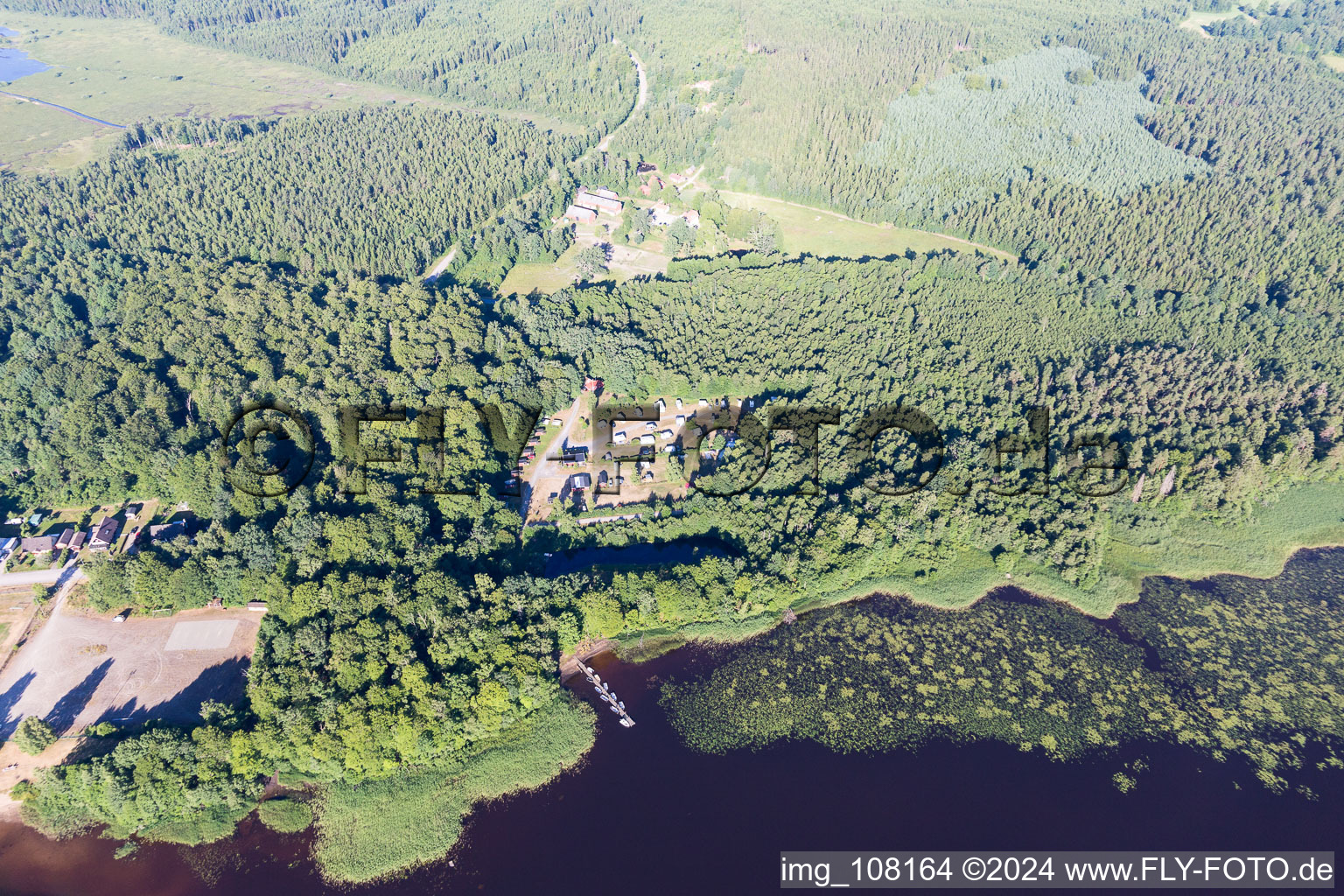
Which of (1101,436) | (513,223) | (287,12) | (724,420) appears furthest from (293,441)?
(287,12)

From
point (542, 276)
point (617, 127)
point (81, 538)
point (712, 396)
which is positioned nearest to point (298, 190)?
point (542, 276)

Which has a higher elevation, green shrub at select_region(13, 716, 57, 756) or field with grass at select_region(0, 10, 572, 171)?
field with grass at select_region(0, 10, 572, 171)

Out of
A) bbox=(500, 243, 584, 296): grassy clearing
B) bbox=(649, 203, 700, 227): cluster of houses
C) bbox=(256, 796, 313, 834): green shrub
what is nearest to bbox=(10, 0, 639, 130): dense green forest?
bbox=(649, 203, 700, 227): cluster of houses

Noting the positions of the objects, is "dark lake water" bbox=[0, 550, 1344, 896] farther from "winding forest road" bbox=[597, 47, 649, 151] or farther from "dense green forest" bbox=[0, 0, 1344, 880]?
A: "winding forest road" bbox=[597, 47, 649, 151]

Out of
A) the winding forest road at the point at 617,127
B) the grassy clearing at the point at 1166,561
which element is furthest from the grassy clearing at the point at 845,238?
the grassy clearing at the point at 1166,561

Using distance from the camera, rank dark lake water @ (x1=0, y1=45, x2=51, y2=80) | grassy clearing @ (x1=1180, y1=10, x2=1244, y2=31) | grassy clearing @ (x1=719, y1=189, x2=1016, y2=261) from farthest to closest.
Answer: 1. grassy clearing @ (x1=1180, y1=10, x2=1244, y2=31)
2. dark lake water @ (x1=0, y1=45, x2=51, y2=80)
3. grassy clearing @ (x1=719, y1=189, x2=1016, y2=261)

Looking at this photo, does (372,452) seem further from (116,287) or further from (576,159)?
(576,159)

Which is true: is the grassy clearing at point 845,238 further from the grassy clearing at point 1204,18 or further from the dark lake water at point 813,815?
the grassy clearing at point 1204,18

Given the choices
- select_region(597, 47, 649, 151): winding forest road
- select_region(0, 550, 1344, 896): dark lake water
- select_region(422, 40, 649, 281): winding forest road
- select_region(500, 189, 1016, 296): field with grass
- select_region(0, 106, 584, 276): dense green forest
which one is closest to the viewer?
select_region(0, 550, 1344, 896): dark lake water
